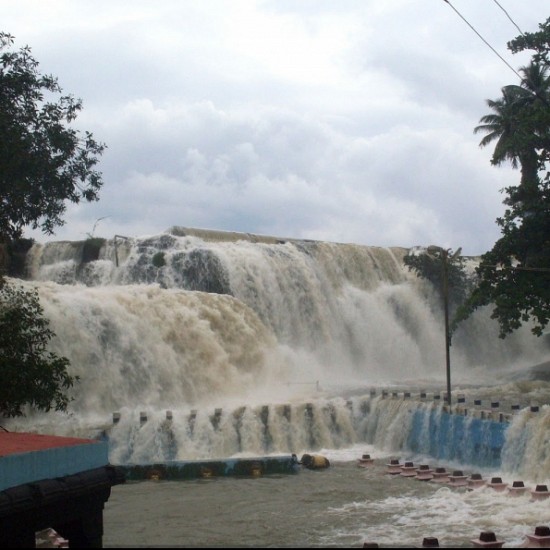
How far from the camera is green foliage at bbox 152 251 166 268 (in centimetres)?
3600

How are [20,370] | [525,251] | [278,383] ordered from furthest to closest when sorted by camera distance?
[278,383] < [525,251] < [20,370]

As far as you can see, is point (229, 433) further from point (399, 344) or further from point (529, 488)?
point (399, 344)

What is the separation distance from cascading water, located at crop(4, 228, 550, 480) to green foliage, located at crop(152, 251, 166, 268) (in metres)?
0.07

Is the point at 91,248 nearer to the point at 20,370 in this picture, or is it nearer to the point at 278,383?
the point at 278,383

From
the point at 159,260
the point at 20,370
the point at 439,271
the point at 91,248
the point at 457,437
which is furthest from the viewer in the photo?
the point at 439,271

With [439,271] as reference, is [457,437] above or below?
below

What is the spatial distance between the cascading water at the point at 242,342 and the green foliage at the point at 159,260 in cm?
7

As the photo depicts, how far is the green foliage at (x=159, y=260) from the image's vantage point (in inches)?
1417

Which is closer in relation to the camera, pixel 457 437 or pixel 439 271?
pixel 457 437

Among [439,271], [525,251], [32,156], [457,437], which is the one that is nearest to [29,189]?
[32,156]

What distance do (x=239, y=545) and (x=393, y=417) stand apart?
10.9 meters

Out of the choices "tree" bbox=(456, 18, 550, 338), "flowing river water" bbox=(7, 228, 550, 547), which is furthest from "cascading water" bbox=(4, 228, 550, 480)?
"tree" bbox=(456, 18, 550, 338)

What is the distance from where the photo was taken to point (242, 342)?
31.4m

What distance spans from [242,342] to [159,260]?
664 cm
